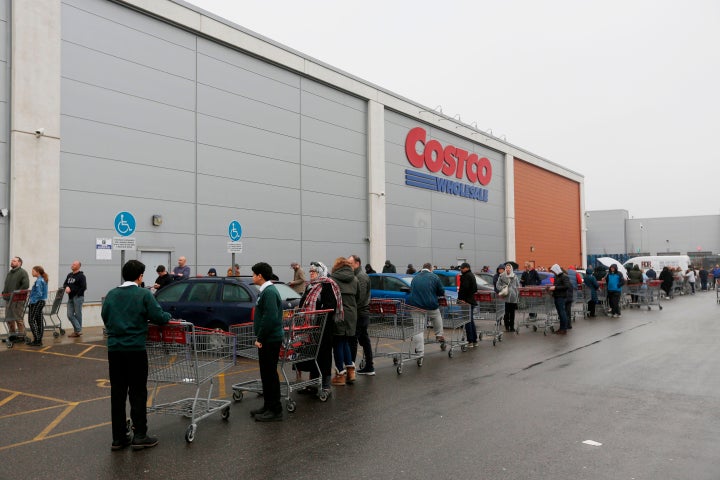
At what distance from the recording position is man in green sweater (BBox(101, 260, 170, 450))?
18.1ft

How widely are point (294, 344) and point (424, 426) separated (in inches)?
79.9

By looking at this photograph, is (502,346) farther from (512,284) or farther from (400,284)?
(400,284)

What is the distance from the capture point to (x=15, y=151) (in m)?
14.3

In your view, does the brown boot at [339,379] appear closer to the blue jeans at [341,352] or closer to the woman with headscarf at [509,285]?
the blue jeans at [341,352]

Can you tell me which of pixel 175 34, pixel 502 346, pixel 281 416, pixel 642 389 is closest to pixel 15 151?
pixel 175 34

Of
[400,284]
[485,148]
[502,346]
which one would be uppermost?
[485,148]

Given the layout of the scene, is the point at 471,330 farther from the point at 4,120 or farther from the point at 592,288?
the point at 4,120

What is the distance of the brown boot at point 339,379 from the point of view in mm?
8484

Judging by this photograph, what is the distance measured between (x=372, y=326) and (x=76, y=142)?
10.5m

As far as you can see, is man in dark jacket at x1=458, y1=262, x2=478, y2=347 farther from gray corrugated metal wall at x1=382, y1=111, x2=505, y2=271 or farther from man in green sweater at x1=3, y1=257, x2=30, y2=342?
gray corrugated metal wall at x1=382, y1=111, x2=505, y2=271

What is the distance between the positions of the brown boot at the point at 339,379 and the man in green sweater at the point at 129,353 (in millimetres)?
3311

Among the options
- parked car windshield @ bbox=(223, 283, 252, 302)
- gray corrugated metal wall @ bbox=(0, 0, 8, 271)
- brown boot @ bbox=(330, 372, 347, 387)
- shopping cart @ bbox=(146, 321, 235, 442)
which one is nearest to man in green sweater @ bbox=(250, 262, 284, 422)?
shopping cart @ bbox=(146, 321, 235, 442)

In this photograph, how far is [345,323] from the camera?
839cm

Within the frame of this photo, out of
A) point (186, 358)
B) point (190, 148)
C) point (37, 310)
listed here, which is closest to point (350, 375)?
point (186, 358)
